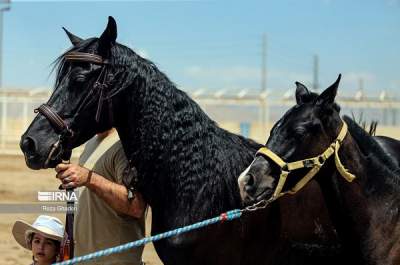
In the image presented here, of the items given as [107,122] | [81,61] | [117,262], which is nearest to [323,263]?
[117,262]

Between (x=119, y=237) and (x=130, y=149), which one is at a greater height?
(x=130, y=149)

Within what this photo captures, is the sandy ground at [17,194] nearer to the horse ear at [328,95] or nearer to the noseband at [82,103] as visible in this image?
the noseband at [82,103]

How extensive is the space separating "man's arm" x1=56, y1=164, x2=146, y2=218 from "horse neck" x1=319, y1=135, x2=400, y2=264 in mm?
1011

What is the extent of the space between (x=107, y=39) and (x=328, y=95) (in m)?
1.18

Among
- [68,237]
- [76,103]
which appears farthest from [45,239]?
[76,103]

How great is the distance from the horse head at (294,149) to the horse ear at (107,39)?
96 centimetres

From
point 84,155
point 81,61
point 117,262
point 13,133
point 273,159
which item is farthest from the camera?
point 13,133

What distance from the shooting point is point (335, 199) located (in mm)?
2924

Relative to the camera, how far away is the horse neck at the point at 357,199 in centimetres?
286

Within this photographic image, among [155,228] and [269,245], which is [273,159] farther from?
[155,228]

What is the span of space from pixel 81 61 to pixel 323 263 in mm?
1684

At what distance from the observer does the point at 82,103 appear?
2938 millimetres

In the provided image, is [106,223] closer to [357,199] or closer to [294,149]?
[294,149]

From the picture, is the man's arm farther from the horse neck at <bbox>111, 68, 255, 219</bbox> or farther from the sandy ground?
the sandy ground
